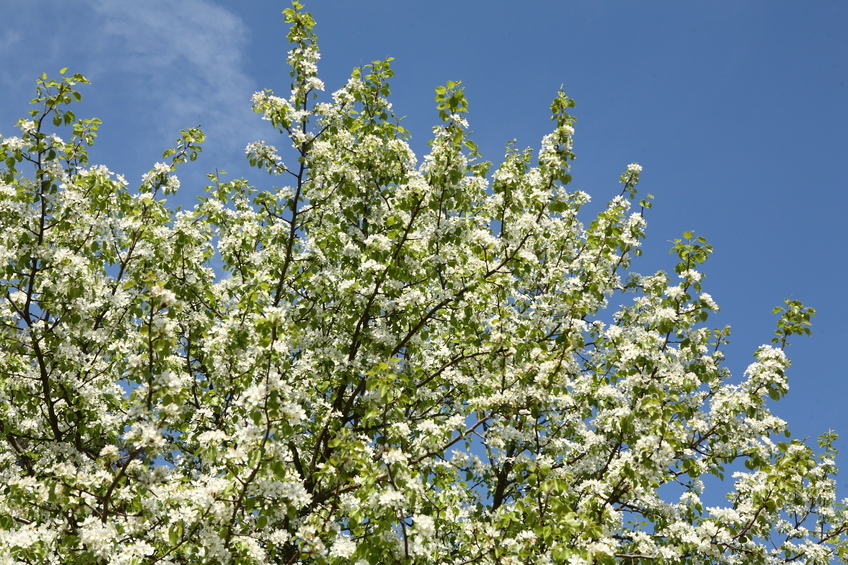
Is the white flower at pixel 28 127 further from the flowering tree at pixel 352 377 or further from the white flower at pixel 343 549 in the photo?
the white flower at pixel 343 549

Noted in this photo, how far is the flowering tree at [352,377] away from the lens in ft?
24.8

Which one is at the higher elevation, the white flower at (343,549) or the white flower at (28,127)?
the white flower at (28,127)

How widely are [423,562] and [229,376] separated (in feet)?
Answer: 13.6

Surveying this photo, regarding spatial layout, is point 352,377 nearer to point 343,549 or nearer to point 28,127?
point 343,549

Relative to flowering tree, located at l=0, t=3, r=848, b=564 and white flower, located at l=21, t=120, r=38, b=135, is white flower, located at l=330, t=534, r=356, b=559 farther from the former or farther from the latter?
white flower, located at l=21, t=120, r=38, b=135

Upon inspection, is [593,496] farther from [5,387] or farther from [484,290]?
[5,387]

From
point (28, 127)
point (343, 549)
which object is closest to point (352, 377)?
point (343, 549)

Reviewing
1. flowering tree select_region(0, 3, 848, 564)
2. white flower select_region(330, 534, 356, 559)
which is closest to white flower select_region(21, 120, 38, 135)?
flowering tree select_region(0, 3, 848, 564)

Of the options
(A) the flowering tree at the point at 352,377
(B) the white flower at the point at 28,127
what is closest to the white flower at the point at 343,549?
(A) the flowering tree at the point at 352,377

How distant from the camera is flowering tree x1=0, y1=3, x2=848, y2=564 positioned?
7.57 metres

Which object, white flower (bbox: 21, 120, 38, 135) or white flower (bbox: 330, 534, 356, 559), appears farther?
white flower (bbox: 21, 120, 38, 135)

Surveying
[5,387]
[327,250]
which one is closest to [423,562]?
[327,250]

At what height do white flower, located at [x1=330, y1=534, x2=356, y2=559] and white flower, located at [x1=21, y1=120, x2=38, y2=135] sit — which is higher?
white flower, located at [x1=21, y1=120, x2=38, y2=135]

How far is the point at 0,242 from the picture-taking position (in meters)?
9.54
